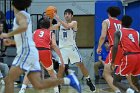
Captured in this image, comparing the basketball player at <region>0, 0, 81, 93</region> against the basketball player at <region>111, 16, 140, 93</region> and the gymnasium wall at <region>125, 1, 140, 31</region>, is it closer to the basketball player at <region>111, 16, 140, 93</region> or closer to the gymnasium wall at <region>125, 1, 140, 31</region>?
the basketball player at <region>111, 16, 140, 93</region>

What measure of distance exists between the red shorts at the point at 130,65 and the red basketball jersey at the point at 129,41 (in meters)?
0.14

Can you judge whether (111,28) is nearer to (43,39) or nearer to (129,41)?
(129,41)

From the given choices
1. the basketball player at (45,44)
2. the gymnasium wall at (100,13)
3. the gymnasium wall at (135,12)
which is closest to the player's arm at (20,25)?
the basketball player at (45,44)

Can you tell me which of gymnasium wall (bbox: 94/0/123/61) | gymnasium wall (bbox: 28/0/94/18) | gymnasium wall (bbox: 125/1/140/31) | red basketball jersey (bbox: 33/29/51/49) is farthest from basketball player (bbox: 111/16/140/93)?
gymnasium wall (bbox: 28/0/94/18)

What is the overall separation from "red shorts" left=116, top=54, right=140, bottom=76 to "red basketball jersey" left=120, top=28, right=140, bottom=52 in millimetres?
141

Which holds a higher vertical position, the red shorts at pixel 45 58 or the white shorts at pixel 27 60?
the white shorts at pixel 27 60

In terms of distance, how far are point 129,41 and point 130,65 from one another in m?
0.46

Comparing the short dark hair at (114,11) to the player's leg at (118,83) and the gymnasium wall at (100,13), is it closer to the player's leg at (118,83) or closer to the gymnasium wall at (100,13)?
the player's leg at (118,83)

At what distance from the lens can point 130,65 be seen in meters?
7.27

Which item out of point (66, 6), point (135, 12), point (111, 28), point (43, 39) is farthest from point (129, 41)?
point (66, 6)

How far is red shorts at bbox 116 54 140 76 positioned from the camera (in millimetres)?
7270

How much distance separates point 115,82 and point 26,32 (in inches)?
86.1

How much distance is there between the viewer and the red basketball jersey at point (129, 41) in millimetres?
7344

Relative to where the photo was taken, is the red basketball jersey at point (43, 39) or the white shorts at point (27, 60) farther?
the red basketball jersey at point (43, 39)
